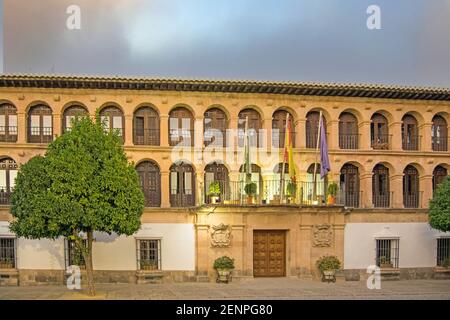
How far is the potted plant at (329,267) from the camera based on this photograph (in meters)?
29.3

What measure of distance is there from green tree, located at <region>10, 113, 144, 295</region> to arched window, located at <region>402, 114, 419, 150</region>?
1817 cm

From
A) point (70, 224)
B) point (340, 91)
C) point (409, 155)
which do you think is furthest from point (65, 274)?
point (409, 155)

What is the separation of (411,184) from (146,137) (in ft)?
54.6

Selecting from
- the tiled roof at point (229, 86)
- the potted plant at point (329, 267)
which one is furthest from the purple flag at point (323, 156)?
the potted plant at point (329, 267)

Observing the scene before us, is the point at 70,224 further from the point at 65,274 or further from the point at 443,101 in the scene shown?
the point at 443,101

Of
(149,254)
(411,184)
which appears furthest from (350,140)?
(149,254)

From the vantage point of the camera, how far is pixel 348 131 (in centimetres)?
3284

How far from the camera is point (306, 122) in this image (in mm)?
32406

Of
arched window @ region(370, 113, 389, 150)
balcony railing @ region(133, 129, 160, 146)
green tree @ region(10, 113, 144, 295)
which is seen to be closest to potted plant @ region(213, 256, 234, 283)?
green tree @ region(10, 113, 144, 295)

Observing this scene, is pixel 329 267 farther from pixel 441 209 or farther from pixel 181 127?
pixel 181 127

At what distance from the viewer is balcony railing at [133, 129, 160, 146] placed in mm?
31297

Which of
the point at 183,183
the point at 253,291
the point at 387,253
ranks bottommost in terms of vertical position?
the point at 253,291

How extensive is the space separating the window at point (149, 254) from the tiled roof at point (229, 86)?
8.87m

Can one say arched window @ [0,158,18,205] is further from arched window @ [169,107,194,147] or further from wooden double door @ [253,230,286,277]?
wooden double door @ [253,230,286,277]
